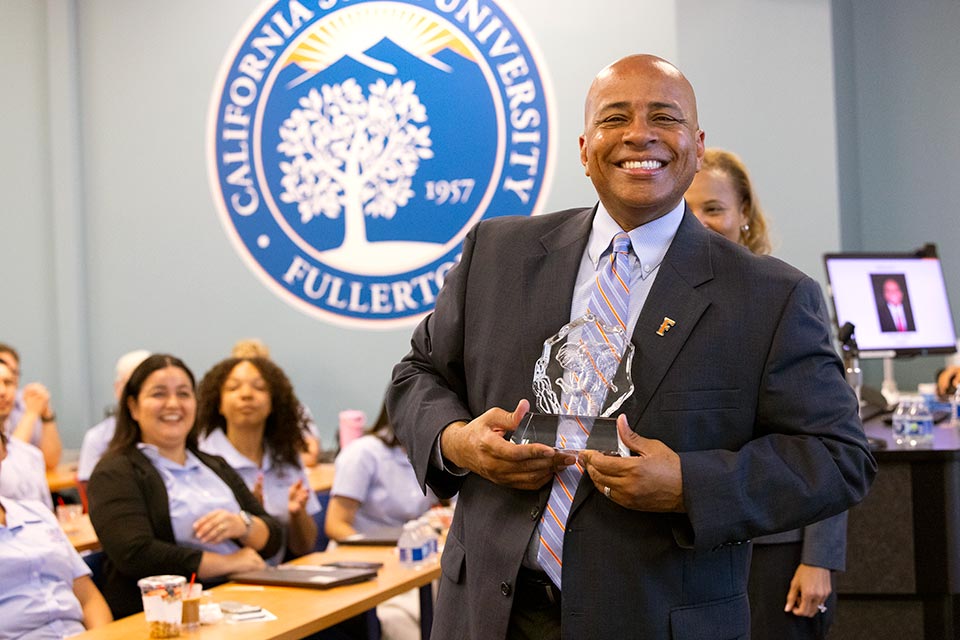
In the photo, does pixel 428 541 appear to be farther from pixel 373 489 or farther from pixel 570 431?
pixel 570 431

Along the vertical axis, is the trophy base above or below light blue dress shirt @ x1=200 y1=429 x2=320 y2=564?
above

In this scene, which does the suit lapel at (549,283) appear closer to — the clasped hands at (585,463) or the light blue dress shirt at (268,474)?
the clasped hands at (585,463)

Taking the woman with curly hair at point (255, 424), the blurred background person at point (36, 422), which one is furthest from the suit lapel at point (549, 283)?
the blurred background person at point (36, 422)

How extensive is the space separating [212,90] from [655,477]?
20.1 feet

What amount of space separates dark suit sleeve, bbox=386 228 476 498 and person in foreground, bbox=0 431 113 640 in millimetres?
1919

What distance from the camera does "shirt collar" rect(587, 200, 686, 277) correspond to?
178 cm

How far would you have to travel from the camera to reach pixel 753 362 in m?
1.67

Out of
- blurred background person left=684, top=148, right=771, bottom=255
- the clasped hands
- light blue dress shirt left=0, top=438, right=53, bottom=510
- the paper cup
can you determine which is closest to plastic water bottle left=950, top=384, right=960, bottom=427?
blurred background person left=684, top=148, right=771, bottom=255

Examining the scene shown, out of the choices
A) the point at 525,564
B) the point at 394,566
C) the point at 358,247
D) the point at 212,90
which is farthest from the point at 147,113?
the point at 525,564

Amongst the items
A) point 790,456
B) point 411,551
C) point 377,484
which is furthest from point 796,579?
point 377,484

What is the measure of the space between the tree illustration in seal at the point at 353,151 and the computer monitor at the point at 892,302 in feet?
9.48

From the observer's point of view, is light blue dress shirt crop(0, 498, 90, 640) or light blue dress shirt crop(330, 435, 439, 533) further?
light blue dress shirt crop(330, 435, 439, 533)

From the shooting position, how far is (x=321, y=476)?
625 centimetres

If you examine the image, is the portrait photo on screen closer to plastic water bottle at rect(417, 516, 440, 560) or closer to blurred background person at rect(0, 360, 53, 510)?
plastic water bottle at rect(417, 516, 440, 560)
